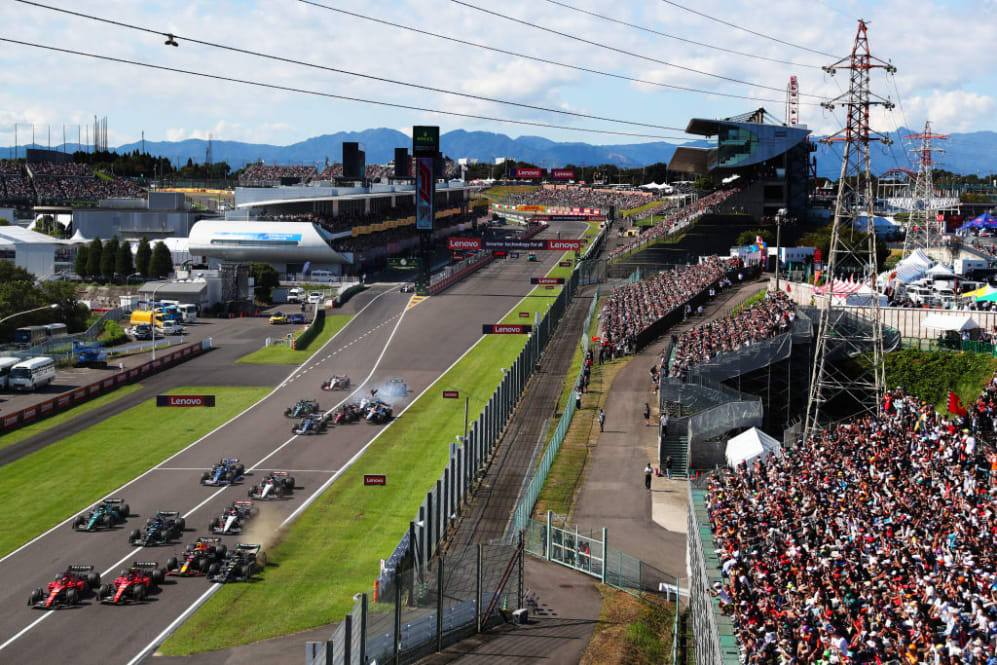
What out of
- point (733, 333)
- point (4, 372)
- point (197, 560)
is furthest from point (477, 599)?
point (4, 372)

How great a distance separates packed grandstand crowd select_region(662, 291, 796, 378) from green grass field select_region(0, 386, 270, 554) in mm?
24434

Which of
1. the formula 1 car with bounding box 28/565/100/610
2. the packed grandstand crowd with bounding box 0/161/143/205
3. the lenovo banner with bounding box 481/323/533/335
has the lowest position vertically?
the formula 1 car with bounding box 28/565/100/610

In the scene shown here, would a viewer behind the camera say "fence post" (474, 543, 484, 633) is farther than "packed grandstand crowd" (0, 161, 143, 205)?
No

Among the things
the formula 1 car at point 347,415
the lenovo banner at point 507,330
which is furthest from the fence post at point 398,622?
the lenovo banner at point 507,330

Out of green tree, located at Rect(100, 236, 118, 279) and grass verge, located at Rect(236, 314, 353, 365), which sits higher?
green tree, located at Rect(100, 236, 118, 279)

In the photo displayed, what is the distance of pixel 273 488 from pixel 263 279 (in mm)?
61843

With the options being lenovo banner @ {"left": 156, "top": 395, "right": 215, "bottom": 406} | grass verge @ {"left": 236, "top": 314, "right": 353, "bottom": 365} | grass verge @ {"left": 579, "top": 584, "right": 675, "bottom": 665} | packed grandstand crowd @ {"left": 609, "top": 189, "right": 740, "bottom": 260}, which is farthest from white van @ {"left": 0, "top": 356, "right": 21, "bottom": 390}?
packed grandstand crowd @ {"left": 609, "top": 189, "right": 740, "bottom": 260}

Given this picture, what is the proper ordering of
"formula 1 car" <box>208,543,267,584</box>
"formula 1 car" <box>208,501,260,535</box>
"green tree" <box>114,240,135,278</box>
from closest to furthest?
"formula 1 car" <box>208,543,267,584</box>, "formula 1 car" <box>208,501,260,535</box>, "green tree" <box>114,240,135,278</box>

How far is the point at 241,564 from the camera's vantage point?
110 feet

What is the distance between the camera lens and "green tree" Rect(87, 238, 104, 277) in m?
111

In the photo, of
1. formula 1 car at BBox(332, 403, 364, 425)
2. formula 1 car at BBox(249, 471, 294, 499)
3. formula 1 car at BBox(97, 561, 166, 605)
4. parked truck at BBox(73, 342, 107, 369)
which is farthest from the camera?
parked truck at BBox(73, 342, 107, 369)

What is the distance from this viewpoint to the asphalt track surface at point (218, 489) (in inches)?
1149

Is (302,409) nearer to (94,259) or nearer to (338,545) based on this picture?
(338,545)

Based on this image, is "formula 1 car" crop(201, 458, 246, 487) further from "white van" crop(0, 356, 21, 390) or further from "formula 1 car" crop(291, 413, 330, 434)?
"white van" crop(0, 356, 21, 390)
